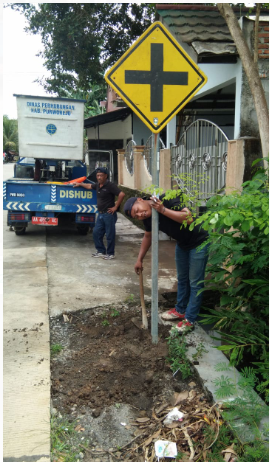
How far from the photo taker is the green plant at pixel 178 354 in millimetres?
3551

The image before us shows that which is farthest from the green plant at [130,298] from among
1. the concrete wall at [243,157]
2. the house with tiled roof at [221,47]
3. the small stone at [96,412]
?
the house with tiled roof at [221,47]

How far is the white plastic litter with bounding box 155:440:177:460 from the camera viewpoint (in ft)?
8.66

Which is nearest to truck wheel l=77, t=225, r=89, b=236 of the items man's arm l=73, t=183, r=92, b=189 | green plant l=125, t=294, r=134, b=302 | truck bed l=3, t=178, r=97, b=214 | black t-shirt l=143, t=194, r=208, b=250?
truck bed l=3, t=178, r=97, b=214

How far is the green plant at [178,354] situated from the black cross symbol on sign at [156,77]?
216 cm

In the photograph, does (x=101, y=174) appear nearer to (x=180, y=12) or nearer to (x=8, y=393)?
(x=180, y=12)

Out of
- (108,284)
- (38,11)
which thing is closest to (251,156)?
(108,284)

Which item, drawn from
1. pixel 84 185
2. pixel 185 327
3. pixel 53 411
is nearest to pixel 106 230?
pixel 84 185

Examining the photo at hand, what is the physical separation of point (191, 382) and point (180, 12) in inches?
239

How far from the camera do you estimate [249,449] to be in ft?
7.87

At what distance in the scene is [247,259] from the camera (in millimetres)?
2777

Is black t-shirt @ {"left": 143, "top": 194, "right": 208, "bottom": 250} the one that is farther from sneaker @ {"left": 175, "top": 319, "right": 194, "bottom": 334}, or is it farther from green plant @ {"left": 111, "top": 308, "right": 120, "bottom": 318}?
green plant @ {"left": 111, "top": 308, "right": 120, "bottom": 318}

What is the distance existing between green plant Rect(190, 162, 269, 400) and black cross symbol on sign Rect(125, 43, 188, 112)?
1.09m

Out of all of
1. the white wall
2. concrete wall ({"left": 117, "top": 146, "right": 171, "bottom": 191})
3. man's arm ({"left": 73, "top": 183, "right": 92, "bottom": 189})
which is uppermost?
the white wall

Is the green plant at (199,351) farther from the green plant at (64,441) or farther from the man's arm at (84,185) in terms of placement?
the man's arm at (84,185)
